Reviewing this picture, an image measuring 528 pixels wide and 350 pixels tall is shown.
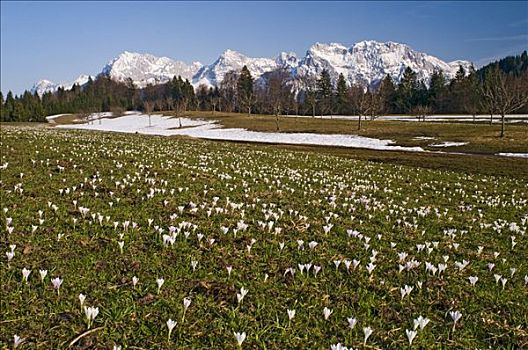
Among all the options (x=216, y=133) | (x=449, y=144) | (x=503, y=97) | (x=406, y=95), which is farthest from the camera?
(x=406, y=95)

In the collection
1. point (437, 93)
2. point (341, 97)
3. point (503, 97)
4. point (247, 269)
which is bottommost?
point (247, 269)

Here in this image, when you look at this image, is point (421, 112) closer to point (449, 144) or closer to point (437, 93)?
point (437, 93)

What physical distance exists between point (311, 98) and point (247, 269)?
11906 centimetres

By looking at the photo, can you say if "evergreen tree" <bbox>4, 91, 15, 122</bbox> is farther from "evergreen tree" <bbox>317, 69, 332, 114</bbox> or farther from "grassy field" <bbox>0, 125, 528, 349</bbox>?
"grassy field" <bbox>0, 125, 528, 349</bbox>

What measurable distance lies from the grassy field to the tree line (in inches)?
3455

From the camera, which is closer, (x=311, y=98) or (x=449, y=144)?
(x=449, y=144)

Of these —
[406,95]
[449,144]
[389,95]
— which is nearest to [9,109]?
[389,95]

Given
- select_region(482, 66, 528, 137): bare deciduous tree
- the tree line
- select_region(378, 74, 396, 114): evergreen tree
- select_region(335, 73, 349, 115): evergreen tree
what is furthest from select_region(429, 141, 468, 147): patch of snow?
select_region(335, 73, 349, 115): evergreen tree

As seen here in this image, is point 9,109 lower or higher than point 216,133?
higher

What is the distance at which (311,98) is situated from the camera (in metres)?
122

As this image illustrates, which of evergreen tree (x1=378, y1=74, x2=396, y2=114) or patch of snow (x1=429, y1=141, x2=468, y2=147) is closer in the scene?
patch of snow (x1=429, y1=141, x2=468, y2=147)

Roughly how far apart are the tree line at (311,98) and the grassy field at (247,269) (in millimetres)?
87764

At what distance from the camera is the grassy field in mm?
4641

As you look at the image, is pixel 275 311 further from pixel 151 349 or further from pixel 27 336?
pixel 27 336
